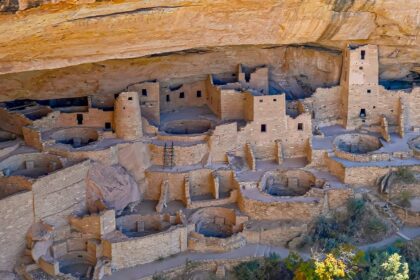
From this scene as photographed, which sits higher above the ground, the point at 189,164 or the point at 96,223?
the point at 189,164

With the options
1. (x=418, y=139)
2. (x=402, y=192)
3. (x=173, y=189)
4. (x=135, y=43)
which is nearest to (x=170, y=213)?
(x=173, y=189)

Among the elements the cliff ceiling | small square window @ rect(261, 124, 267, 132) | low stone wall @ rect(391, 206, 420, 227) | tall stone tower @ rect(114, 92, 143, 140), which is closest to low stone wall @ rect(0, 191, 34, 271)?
the cliff ceiling

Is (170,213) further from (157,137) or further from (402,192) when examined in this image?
(402,192)

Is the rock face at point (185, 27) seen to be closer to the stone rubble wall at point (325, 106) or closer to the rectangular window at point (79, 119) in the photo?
the stone rubble wall at point (325, 106)

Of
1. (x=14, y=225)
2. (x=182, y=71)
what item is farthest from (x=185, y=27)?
(x=14, y=225)

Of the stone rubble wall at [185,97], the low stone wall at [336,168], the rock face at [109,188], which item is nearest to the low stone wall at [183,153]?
the rock face at [109,188]

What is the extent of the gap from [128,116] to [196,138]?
1.49 metres

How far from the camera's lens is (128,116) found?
14.5 metres

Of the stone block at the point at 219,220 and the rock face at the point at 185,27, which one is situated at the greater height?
the rock face at the point at 185,27

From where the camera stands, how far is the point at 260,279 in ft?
42.0

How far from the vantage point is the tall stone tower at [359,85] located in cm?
1557

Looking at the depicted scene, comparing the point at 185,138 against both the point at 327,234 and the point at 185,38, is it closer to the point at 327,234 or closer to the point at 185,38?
the point at 185,38

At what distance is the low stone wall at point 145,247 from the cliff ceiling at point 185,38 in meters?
3.32

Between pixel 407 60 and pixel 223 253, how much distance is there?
6.50 m
